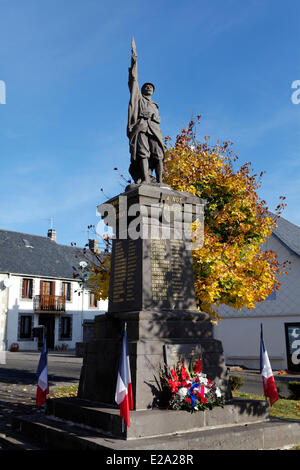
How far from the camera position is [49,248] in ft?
148

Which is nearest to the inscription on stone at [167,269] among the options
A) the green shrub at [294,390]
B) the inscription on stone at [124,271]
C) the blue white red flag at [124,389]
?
the inscription on stone at [124,271]

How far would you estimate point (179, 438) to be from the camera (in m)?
5.91

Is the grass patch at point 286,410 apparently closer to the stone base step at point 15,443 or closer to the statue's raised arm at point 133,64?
the stone base step at point 15,443

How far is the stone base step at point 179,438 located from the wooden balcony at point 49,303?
33.5m

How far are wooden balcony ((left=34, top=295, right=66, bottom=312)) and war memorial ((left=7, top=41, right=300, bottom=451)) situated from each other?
3279cm

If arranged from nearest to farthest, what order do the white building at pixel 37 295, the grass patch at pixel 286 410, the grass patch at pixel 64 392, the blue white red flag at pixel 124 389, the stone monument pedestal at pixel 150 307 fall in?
1. the blue white red flag at pixel 124 389
2. the stone monument pedestal at pixel 150 307
3. the grass patch at pixel 286 410
4. the grass patch at pixel 64 392
5. the white building at pixel 37 295

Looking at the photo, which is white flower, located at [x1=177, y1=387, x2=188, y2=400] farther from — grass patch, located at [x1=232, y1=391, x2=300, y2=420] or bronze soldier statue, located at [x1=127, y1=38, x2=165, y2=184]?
bronze soldier statue, located at [x1=127, y1=38, x2=165, y2=184]

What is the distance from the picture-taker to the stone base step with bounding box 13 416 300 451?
18.6ft

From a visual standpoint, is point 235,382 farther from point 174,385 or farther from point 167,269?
point 174,385

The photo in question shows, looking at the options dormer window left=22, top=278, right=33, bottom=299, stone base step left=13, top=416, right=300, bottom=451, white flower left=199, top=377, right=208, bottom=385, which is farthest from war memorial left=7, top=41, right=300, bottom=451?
dormer window left=22, top=278, right=33, bottom=299

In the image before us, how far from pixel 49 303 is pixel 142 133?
112 feet

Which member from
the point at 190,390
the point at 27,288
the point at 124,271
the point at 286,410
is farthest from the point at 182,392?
the point at 27,288

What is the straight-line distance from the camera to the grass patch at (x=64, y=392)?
1186 cm
